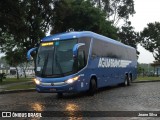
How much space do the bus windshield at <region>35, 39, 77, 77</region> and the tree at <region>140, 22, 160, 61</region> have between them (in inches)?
2251

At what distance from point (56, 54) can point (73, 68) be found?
1149mm

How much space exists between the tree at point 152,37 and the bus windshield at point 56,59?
188ft

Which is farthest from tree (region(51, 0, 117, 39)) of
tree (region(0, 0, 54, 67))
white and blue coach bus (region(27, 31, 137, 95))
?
white and blue coach bus (region(27, 31, 137, 95))

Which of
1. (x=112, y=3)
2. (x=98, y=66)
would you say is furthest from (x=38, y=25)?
(x=112, y=3)

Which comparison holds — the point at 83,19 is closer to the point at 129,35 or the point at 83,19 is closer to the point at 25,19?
the point at 25,19

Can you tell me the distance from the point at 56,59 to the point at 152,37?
198ft

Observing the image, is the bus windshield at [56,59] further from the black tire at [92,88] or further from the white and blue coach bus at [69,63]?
the black tire at [92,88]

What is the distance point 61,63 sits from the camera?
57.5ft

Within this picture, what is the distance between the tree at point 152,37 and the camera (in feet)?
241

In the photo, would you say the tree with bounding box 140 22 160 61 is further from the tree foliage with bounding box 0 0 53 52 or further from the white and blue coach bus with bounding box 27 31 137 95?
the white and blue coach bus with bounding box 27 31 137 95

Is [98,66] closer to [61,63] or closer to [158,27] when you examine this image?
[61,63]

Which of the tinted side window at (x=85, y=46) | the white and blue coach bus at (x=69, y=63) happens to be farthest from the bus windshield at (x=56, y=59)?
the tinted side window at (x=85, y=46)

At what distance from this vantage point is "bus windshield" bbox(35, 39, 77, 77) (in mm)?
17453

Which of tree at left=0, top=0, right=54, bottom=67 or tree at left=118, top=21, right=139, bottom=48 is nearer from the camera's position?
tree at left=0, top=0, right=54, bottom=67
